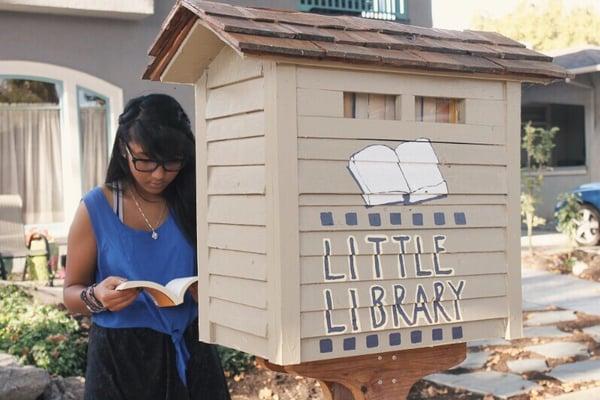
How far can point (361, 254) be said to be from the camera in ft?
6.82

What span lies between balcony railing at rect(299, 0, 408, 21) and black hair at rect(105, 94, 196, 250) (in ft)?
24.6

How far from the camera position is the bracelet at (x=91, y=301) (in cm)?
248

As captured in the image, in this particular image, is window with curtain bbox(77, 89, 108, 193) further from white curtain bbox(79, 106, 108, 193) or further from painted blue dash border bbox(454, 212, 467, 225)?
painted blue dash border bbox(454, 212, 467, 225)

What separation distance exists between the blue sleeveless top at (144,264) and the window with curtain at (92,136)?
21.0ft

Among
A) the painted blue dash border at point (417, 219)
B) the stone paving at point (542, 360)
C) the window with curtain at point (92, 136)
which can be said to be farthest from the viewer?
the window with curtain at point (92, 136)

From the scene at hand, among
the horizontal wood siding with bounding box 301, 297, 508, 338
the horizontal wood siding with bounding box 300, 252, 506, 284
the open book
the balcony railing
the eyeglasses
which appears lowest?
the horizontal wood siding with bounding box 301, 297, 508, 338

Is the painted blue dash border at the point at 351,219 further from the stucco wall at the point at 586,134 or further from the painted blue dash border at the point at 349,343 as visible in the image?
the stucco wall at the point at 586,134

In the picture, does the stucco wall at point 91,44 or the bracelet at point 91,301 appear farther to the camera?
the stucco wall at point 91,44

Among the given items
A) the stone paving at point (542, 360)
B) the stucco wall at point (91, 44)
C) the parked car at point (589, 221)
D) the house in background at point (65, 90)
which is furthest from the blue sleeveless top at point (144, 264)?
the parked car at point (589, 221)

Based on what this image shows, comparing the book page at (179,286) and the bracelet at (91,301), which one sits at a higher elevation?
the book page at (179,286)

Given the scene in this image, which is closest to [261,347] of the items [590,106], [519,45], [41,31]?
[519,45]

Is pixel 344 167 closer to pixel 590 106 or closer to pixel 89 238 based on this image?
pixel 89 238

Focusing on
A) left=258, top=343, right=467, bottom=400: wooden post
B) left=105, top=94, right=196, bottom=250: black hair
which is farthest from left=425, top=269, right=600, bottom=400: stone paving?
left=105, top=94, right=196, bottom=250: black hair

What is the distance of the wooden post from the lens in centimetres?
217
